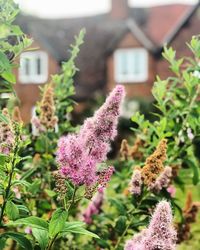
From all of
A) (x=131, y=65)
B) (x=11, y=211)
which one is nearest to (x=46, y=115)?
(x=11, y=211)

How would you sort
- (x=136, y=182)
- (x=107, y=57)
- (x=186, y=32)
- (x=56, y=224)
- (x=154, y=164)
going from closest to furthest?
(x=56, y=224) < (x=154, y=164) < (x=136, y=182) < (x=186, y=32) < (x=107, y=57)

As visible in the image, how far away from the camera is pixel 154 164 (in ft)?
9.00

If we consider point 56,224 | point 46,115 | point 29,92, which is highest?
point 29,92

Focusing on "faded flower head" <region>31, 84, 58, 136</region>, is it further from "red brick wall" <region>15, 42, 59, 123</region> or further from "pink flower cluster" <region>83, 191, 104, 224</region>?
"red brick wall" <region>15, 42, 59, 123</region>

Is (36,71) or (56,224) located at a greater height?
(36,71)

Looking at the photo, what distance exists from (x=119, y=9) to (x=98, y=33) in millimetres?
1936

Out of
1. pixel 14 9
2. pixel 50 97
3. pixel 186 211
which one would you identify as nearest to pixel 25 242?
pixel 14 9

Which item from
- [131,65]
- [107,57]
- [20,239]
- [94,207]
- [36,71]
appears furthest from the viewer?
[107,57]

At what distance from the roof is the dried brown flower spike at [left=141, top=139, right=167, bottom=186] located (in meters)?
22.1

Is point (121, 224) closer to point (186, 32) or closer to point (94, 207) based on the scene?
point (94, 207)

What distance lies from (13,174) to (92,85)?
25178 millimetres

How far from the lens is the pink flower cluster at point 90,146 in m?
2.32

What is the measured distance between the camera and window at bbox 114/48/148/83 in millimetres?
26406

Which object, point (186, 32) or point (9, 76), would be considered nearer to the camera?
point (9, 76)
